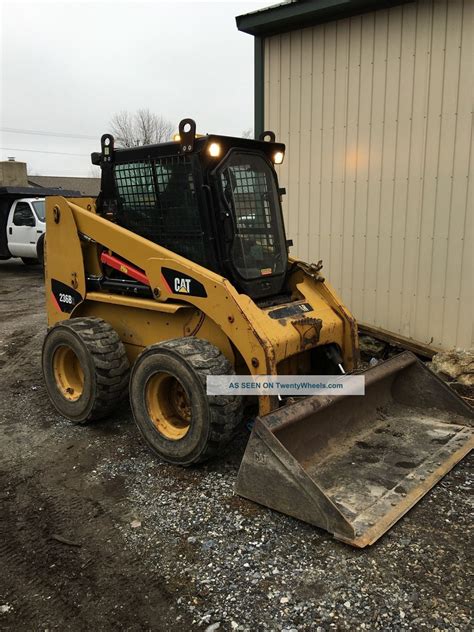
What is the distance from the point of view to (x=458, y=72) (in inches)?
225

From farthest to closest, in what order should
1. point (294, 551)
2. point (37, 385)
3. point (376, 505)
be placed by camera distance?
point (37, 385), point (376, 505), point (294, 551)

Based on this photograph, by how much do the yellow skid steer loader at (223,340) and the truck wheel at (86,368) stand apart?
0.01m

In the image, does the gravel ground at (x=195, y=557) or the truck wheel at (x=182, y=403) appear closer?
the gravel ground at (x=195, y=557)

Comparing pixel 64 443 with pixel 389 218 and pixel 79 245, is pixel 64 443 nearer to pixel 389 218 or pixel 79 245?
pixel 79 245

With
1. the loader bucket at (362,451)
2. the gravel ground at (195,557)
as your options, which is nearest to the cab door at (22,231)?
the gravel ground at (195,557)

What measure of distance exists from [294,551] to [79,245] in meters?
3.30

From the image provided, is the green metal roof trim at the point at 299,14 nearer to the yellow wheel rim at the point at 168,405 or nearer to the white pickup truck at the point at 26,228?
the yellow wheel rim at the point at 168,405

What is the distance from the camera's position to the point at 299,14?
21.6ft

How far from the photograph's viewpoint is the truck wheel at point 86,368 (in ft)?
15.2

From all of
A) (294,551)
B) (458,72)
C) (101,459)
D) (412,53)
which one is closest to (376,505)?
(294,551)

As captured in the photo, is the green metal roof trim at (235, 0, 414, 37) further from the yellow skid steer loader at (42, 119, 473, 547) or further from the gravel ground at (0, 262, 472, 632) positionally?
the gravel ground at (0, 262, 472, 632)

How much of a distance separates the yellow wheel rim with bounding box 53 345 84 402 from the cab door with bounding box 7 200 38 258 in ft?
32.3

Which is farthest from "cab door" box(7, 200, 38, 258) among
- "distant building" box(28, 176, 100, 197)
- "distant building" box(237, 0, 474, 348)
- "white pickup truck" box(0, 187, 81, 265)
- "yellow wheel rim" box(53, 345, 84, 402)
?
"distant building" box(28, 176, 100, 197)

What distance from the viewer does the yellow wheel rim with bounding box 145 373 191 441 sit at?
4.20 meters
